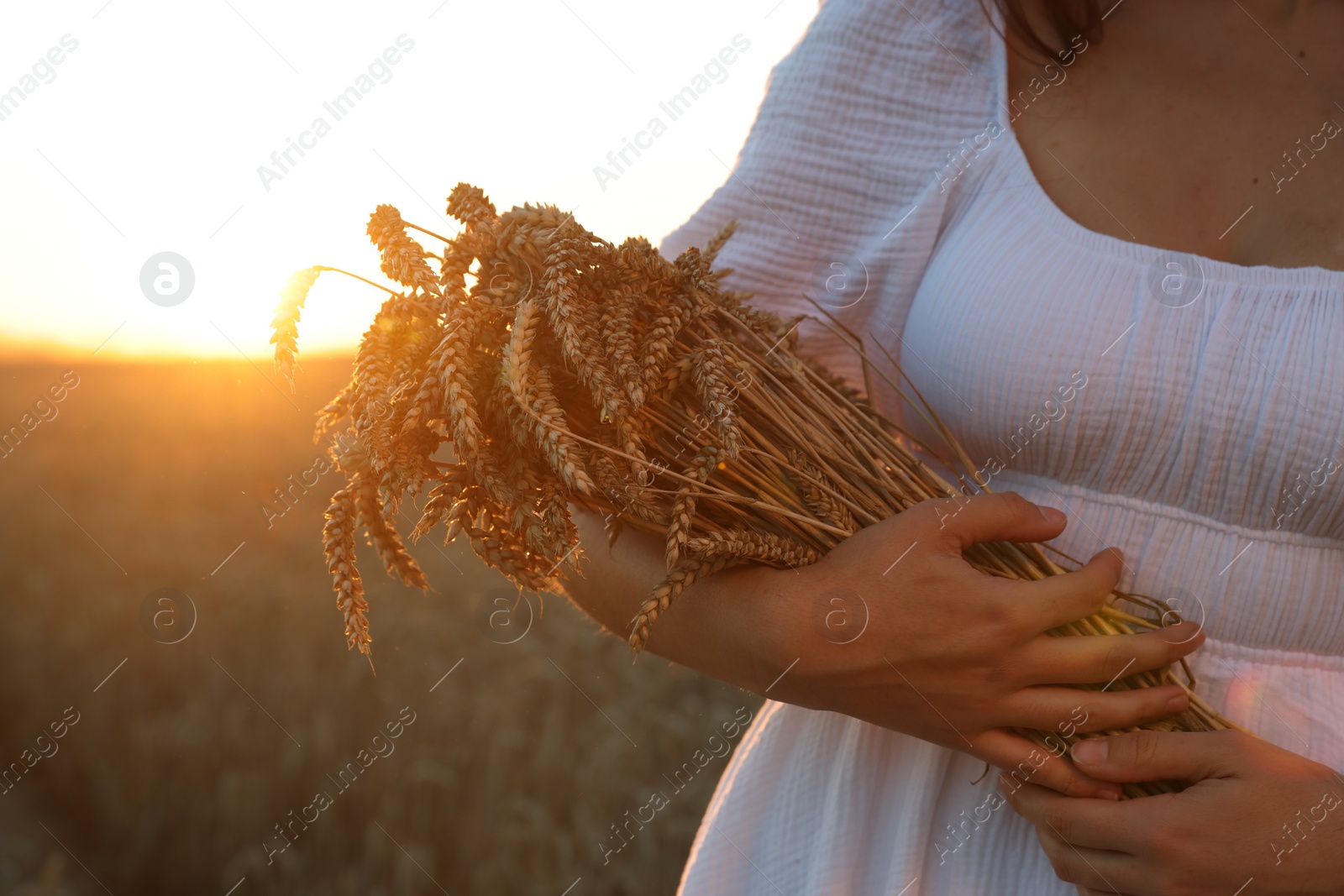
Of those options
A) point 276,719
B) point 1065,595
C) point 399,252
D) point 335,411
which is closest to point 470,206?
point 399,252

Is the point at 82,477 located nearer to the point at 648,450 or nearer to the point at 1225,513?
the point at 648,450

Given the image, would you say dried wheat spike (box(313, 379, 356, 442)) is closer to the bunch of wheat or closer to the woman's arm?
the bunch of wheat

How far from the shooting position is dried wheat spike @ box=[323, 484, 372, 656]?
2.48ft

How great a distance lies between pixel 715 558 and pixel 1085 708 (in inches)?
16.3

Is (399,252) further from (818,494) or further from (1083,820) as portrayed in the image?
(1083,820)

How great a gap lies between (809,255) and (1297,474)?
25.3 inches

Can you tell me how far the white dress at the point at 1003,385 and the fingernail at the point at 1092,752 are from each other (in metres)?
0.22

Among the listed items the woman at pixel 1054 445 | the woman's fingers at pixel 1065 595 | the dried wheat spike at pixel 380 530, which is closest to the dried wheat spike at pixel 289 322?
the dried wheat spike at pixel 380 530

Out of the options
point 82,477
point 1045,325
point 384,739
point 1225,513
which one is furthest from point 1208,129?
point 82,477

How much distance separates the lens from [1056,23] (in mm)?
1253

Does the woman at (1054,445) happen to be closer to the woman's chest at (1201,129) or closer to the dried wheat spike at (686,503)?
the woman's chest at (1201,129)

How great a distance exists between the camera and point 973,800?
3.65ft

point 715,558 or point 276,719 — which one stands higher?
point 715,558

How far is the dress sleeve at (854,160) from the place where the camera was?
4.06 ft
